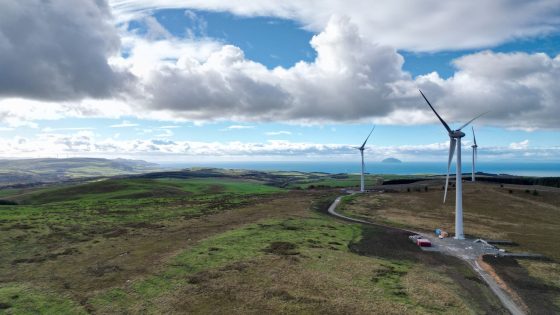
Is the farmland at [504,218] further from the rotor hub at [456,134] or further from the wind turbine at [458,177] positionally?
the rotor hub at [456,134]

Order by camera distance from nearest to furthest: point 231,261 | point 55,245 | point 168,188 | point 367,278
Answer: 1. point 367,278
2. point 231,261
3. point 55,245
4. point 168,188

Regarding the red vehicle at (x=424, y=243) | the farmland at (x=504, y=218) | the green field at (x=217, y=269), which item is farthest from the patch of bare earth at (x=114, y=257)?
the farmland at (x=504, y=218)

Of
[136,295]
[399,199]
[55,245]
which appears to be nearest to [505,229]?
[399,199]

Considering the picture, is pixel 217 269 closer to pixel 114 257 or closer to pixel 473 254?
pixel 114 257

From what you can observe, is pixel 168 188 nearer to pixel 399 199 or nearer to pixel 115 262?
pixel 399 199

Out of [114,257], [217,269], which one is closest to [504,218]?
[217,269]

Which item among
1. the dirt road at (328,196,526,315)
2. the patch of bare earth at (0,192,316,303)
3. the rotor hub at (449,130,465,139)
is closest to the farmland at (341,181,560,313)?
the dirt road at (328,196,526,315)

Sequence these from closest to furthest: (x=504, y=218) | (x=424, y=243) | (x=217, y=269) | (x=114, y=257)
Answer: (x=217, y=269) → (x=114, y=257) → (x=424, y=243) → (x=504, y=218)

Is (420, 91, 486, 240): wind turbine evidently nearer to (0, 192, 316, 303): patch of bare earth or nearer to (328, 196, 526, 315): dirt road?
(328, 196, 526, 315): dirt road

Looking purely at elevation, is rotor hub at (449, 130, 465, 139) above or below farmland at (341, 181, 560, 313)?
above

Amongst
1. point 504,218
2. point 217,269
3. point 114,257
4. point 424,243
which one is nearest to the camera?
point 217,269

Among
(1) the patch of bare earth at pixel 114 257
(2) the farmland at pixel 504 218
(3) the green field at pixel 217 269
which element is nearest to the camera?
(3) the green field at pixel 217 269
